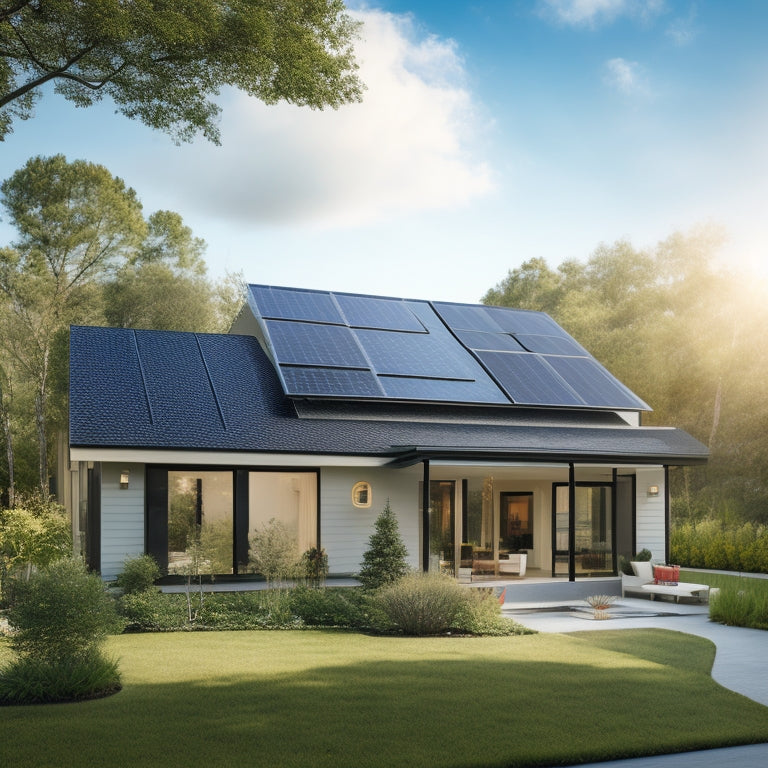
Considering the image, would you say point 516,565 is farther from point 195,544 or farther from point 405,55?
point 405,55

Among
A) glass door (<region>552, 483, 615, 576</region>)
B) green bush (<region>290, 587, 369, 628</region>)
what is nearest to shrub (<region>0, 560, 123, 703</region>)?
green bush (<region>290, 587, 369, 628</region>)

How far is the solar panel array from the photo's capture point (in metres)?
19.0

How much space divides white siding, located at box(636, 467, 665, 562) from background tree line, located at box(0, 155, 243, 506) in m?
19.0

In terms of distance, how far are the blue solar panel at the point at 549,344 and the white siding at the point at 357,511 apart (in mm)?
6857

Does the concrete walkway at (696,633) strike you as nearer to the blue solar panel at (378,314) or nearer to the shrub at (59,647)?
the shrub at (59,647)

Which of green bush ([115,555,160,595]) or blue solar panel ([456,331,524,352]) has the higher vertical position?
blue solar panel ([456,331,524,352])

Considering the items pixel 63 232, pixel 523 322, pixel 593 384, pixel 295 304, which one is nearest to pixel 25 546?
pixel 295 304

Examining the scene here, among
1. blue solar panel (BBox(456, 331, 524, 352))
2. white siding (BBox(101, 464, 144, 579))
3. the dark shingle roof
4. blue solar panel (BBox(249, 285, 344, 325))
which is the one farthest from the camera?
blue solar panel (BBox(456, 331, 524, 352))

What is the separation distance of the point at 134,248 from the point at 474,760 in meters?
35.2

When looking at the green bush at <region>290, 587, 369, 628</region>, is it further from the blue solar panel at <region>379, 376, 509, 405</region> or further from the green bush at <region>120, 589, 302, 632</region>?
the blue solar panel at <region>379, 376, 509, 405</region>

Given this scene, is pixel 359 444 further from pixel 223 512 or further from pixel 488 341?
pixel 488 341

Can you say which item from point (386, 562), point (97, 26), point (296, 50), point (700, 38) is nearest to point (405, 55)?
point (700, 38)

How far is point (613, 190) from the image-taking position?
2872 cm

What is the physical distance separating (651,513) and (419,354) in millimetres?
6489
